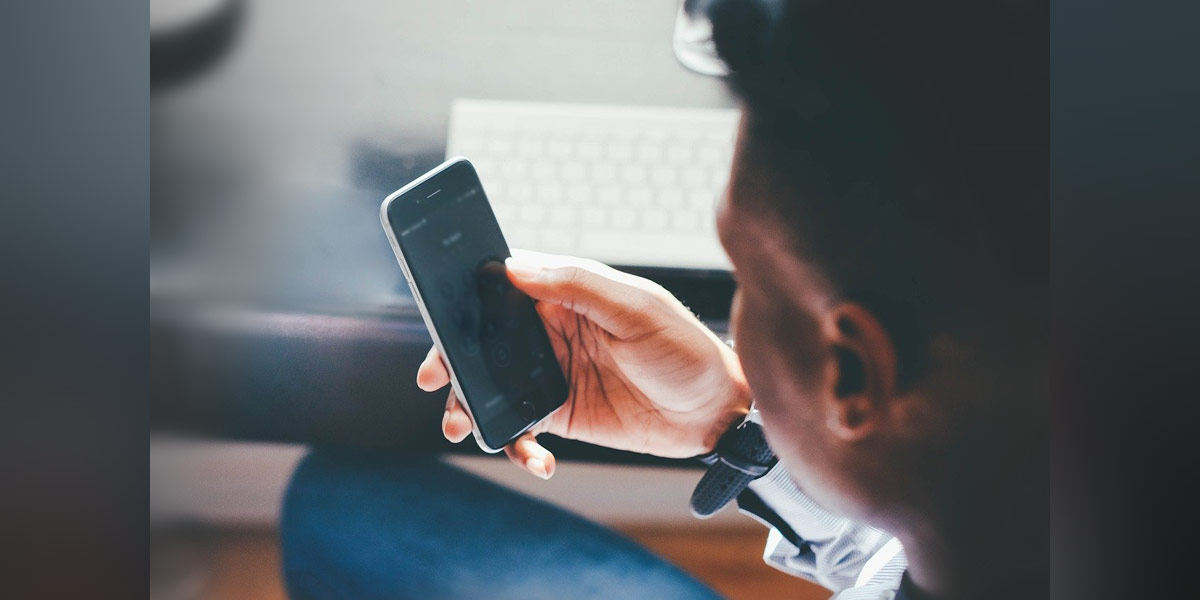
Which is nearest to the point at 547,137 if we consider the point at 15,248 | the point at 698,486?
the point at 698,486

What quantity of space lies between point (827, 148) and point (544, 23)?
321 millimetres

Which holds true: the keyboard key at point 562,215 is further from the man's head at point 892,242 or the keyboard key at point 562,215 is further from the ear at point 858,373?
the ear at point 858,373

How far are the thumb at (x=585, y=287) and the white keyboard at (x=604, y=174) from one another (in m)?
0.02

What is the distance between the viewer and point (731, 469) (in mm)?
687

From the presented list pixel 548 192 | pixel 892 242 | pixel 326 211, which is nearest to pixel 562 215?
pixel 548 192

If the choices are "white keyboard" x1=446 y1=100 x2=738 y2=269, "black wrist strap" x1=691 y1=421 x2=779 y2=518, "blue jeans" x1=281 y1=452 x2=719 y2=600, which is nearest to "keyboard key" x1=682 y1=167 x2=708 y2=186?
"white keyboard" x1=446 y1=100 x2=738 y2=269

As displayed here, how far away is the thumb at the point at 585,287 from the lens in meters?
0.67

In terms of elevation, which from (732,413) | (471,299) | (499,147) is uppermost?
(499,147)

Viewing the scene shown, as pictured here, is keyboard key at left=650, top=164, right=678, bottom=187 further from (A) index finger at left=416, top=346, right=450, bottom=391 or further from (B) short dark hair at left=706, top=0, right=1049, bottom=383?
(A) index finger at left=416, top=346, right=450, bottom=391

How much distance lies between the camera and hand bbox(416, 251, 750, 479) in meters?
0.67

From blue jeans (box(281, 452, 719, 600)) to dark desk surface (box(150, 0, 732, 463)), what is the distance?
46mm

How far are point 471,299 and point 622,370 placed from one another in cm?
17

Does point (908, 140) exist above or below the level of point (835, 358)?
above

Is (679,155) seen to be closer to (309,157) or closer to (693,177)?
(693,177)
